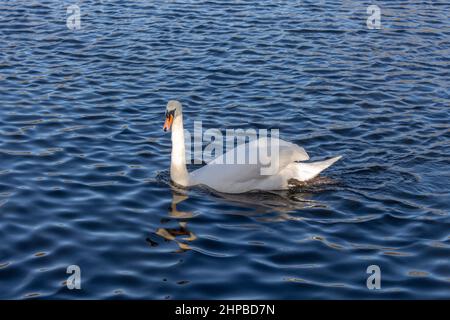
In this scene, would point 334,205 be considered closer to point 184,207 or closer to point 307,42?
point 184,207

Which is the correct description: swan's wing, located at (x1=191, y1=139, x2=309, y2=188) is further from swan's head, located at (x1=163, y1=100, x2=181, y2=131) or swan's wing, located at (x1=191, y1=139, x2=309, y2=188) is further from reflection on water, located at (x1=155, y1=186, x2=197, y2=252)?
swan's head, located at (x1=163, y1=100, x2=181, y2=131)

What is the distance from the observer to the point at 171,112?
14.6m

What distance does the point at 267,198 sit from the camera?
14258 millimetres

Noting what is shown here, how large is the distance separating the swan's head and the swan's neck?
2.7 inches

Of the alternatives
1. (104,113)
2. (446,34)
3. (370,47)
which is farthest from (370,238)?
(446,34)

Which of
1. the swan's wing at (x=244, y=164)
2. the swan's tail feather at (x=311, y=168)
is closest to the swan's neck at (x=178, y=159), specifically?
the swan's wing at (x=244, y=164)

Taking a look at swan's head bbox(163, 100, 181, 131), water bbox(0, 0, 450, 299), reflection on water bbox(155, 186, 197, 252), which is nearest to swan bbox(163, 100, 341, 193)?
swan's head bbox(163, 100, 181, 131)

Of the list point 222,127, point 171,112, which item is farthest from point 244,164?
point 222,127

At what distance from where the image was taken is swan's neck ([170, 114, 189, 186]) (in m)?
14.5

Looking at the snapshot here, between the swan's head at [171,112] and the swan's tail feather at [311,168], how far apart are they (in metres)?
2.37

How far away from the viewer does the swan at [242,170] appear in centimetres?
1433

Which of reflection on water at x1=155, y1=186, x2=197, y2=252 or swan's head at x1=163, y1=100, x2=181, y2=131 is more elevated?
swan's head at x1=163, y1=100, x2=181, y2=131

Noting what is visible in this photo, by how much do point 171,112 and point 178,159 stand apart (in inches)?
33.4
